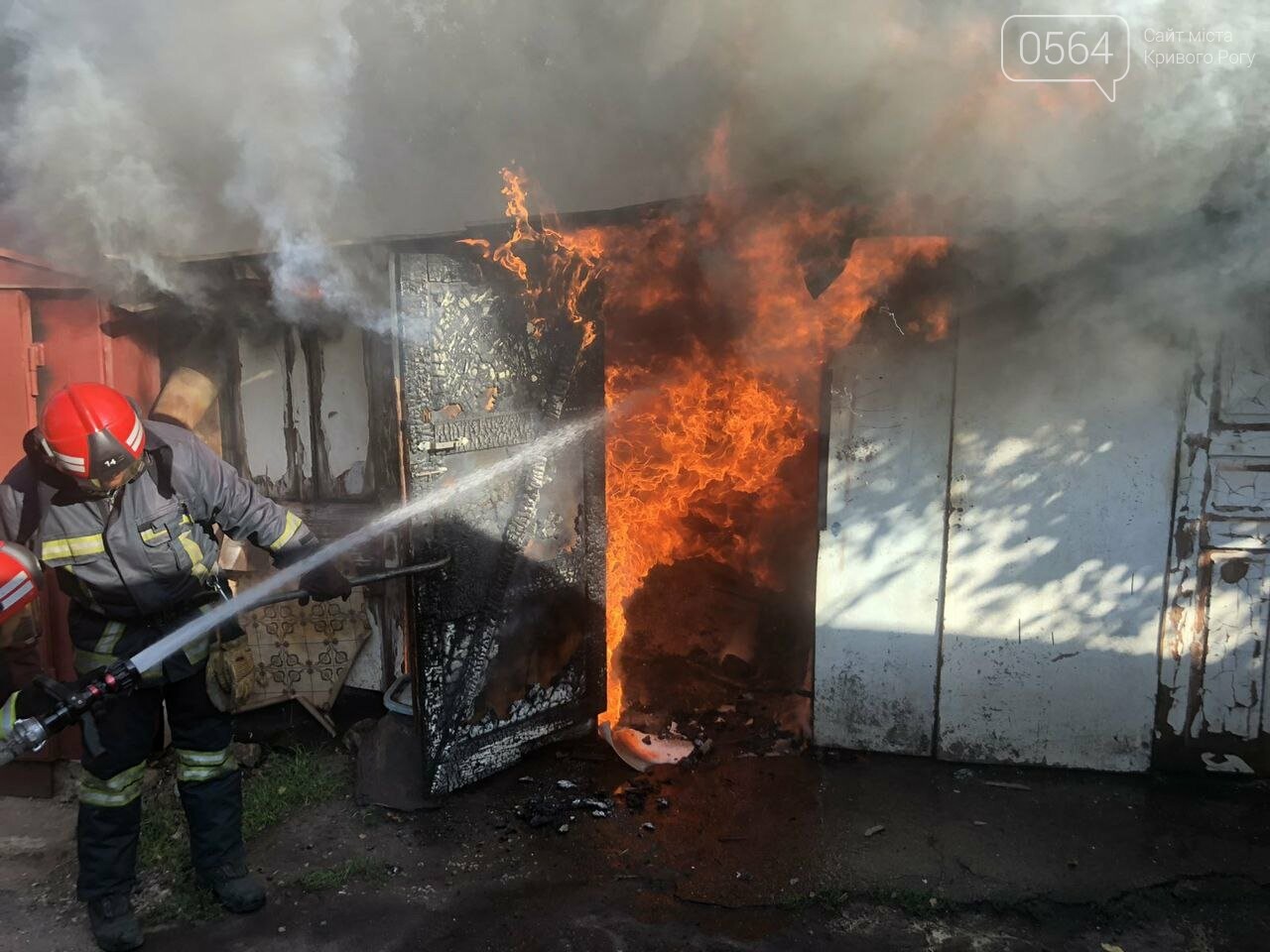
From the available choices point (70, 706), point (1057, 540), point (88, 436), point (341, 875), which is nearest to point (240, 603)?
point (70, 706)

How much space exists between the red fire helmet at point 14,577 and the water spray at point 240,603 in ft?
1.29

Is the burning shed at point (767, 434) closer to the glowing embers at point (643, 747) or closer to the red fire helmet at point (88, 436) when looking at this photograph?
the glowing embers at point (643, 747)

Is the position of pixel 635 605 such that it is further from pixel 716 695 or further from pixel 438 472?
pixel 438 472

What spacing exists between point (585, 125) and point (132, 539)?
5.65 m

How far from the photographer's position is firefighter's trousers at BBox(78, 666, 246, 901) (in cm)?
406

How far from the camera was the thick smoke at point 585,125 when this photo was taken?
15.1 feet

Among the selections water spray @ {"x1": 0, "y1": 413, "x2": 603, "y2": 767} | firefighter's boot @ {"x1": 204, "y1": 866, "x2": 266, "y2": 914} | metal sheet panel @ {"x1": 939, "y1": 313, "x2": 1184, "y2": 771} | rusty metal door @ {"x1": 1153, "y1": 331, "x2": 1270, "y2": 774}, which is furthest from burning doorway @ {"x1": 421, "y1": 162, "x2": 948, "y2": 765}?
firefighter's boot @ {"x1": 204, "y1": 866, "x2": 266, "y2": 914}

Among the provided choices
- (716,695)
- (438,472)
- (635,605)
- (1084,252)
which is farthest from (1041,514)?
(438,472)

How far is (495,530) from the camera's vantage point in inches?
212

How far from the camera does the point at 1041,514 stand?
17.6 ft

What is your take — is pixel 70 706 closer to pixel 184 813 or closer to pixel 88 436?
pixel 88 436

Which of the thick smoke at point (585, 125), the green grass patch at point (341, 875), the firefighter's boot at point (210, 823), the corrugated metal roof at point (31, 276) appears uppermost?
the thick smoke at point (585, 125)

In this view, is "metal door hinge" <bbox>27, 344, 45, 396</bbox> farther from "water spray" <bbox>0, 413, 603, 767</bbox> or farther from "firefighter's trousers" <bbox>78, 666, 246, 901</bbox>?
"firefighter's trousers" <bbox>78, 666, 246, 901</bbox>

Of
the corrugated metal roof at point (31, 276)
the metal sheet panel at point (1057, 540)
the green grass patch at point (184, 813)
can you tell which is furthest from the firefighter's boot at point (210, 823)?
the metal sheet panel at point (1057, 540)
